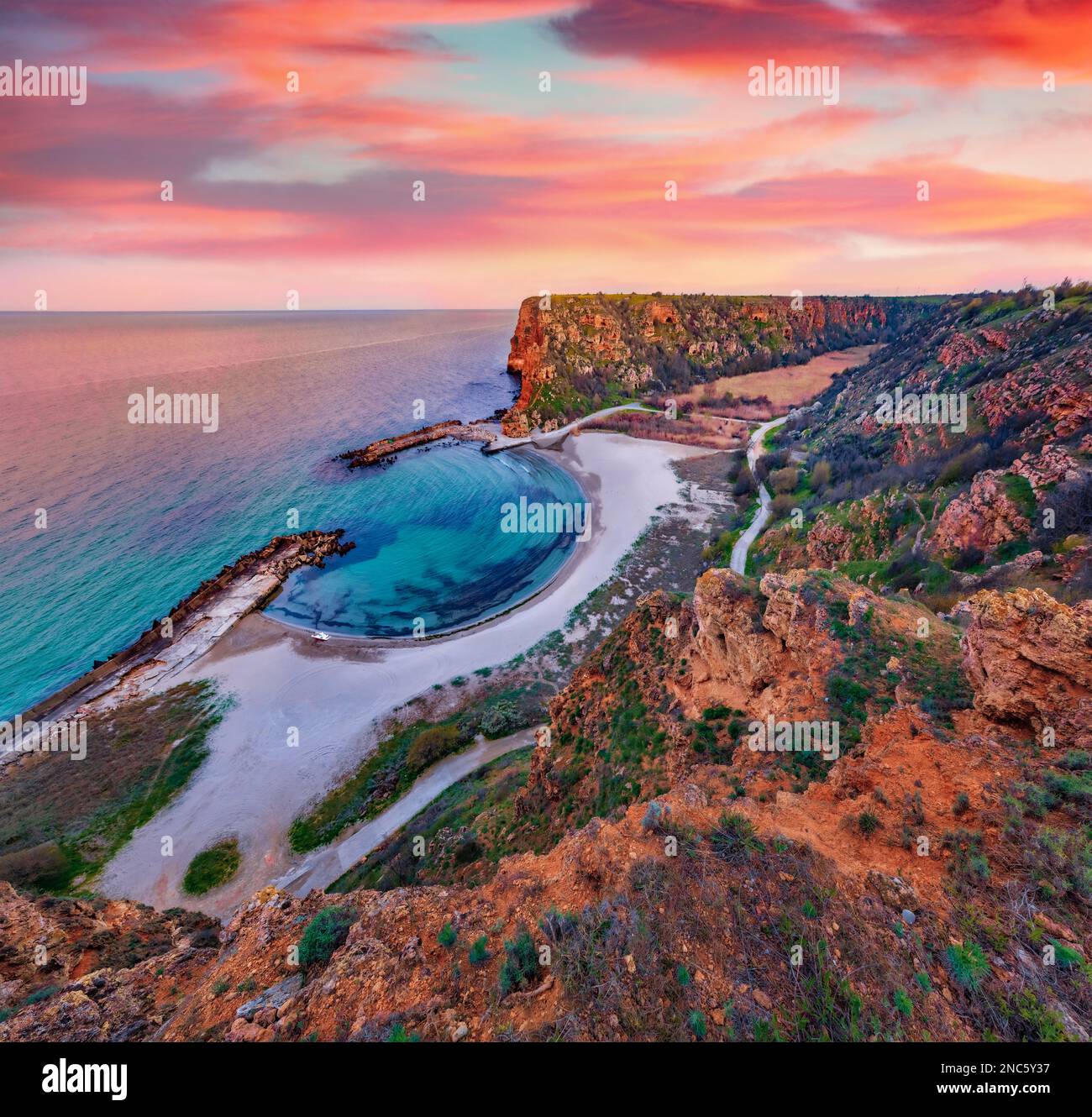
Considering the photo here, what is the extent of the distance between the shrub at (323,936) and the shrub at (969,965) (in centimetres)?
892

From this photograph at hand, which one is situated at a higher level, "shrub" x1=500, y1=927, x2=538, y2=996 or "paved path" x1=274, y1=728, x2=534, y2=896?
"shrub" x1=500, y1=927, x2=538, y2=996

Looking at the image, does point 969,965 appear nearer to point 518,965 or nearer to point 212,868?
point 518,965

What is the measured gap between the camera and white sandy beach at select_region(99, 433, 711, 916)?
65.3 ft

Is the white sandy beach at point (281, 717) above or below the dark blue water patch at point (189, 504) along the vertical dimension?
below

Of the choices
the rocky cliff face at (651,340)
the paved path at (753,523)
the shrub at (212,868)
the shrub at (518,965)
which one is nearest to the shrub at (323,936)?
the shrub at (518,965)

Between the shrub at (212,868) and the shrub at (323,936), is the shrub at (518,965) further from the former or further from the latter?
the shrub at (212,868)

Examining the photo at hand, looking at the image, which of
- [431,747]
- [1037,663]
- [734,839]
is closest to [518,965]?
[734,839]

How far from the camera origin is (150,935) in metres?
10.6

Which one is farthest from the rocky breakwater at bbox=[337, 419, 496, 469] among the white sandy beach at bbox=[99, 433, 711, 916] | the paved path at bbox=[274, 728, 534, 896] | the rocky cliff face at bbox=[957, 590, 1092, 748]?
the rocky cliff face at bbox=[957, 590, 1092, 748]

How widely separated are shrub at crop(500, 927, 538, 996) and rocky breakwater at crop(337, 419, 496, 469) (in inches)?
2607

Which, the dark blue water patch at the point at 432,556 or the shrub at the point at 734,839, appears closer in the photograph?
the shrub at the point at 734,839

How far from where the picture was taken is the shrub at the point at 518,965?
630 centimetres

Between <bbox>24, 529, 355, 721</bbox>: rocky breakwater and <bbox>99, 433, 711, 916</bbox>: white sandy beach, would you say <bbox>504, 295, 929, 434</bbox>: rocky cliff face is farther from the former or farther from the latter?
<bbox>99, 433, 711, 916</bbox>: white sandy beach
